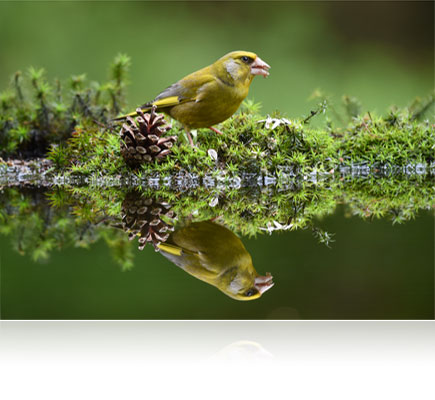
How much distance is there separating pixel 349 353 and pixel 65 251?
891 mm

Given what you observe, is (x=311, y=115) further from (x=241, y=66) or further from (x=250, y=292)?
(x=250, y=292)

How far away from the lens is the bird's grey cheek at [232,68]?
2963 mm

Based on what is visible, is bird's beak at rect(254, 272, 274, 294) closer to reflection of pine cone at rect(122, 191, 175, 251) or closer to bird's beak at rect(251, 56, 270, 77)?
reflection of pine cone at rect(122, 191, 175, 251)

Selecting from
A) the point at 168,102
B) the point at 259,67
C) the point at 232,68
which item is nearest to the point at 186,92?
the point at 168,102

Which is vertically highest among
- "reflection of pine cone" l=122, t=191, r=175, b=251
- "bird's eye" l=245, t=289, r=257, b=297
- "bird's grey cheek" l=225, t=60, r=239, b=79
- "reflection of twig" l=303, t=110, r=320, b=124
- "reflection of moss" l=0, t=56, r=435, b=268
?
"bird's grey cheek" l=225, t=60, r=239, b=79

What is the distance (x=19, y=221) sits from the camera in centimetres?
199

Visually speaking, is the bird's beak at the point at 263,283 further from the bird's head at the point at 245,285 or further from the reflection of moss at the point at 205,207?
the reflection of moss at the point at 205,207

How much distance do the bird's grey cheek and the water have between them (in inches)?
33.1

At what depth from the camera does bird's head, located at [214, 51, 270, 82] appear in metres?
2.97

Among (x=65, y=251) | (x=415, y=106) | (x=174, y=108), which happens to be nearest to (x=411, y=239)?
(x=65, y=251)

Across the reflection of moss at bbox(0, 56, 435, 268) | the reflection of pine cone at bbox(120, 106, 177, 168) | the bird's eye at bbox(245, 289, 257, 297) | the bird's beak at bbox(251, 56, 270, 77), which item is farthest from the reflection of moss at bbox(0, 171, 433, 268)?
the bird's beak at bbox(251, 56, 270, 77)

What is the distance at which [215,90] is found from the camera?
2945 mm

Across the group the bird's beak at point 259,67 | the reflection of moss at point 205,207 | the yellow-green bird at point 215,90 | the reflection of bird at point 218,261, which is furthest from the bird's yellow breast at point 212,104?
the reflection of bird at point 218,261

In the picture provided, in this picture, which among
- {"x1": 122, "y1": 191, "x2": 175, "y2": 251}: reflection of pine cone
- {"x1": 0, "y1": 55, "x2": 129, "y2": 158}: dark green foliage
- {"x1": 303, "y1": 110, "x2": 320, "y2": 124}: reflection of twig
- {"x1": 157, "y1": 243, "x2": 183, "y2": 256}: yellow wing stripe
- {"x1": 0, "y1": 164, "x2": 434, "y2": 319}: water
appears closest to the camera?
{"x1": 0, "y1": 164, "x2": 434, "y2": 319}: water
